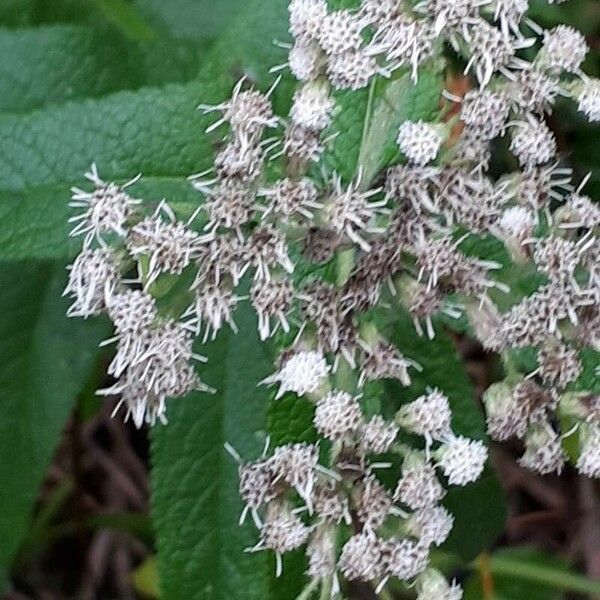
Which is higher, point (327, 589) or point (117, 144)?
point (117, 144)

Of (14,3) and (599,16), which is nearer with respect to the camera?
(14,3)

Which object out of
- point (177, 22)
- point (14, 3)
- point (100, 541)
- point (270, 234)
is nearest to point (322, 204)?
point (270, 234)

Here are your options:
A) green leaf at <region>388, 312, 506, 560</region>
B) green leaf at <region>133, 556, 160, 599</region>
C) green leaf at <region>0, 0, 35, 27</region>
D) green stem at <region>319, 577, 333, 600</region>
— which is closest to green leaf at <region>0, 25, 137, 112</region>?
green leaf at <region>0, 0, 35, 27</region>

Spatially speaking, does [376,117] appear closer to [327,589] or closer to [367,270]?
[367,270]

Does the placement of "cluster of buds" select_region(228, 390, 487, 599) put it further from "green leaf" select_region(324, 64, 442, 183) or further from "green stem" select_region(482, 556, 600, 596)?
"green stem" select_region(482, 556, 600, 596)

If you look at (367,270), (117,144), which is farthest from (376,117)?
(117,144)

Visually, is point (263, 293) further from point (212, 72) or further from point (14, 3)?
point (14, 3)
